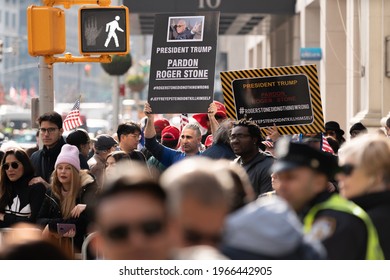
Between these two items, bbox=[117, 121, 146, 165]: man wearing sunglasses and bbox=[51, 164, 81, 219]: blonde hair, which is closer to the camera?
bbox=[51, 164, 81, 219]: blonde hair

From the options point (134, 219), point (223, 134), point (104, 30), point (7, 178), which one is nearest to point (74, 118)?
point (104, 30)

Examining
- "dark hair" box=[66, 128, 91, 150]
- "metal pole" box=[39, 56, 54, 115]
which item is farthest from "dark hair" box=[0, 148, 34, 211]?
"metal pole" box=[39, 56, 54, 115]

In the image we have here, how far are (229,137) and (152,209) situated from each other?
7.41m

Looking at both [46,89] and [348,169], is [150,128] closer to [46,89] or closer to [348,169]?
[46,89]

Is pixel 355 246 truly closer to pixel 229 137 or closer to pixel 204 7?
pixel 229 137

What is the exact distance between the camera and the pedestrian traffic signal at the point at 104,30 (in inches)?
562

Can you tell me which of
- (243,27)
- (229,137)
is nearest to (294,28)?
(243,27)

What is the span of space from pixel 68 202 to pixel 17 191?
647 mm

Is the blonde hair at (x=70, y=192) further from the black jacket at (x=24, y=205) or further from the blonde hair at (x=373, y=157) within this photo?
the blonde hair at (x=373, y=157)

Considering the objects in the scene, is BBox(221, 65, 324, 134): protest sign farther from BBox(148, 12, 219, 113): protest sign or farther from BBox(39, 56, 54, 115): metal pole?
BBox(39, 56, 54, 115): metal pole

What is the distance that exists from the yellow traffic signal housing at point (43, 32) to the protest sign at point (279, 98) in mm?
2369

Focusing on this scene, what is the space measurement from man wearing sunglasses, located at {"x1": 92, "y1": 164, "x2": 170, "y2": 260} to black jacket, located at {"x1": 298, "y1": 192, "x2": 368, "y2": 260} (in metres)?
1.53

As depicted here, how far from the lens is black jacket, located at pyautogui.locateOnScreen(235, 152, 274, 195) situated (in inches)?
391

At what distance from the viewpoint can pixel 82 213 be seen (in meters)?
9.62
